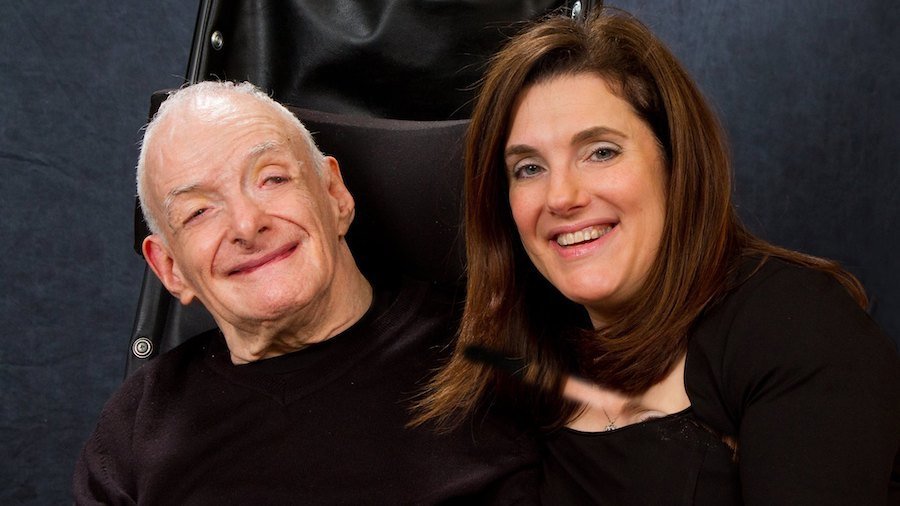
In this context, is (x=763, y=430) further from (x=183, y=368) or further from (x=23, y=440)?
(x=23, y=440)

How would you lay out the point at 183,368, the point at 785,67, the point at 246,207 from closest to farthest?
1. the point at 246,207
2. the point at 183,368
3. the point at 785,67

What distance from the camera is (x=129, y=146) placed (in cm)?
274

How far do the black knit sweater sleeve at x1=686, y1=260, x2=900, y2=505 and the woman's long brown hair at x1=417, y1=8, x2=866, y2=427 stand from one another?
0.08 metres

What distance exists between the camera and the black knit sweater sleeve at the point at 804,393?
108 cm

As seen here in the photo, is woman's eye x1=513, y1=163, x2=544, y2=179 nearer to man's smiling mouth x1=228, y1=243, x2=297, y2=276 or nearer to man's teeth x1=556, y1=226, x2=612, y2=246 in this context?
man's teeth x1=556, y1=226, x2=612, y2=246

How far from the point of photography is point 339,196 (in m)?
1.69

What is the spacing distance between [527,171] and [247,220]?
43 cm

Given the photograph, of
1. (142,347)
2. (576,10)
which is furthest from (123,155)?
(576,10)

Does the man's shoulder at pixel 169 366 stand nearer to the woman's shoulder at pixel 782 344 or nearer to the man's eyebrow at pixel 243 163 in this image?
the man's eyebrow at pixel 243 163

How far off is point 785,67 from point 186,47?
1604 millimetres

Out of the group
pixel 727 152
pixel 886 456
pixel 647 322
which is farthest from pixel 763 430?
pixel 727 152

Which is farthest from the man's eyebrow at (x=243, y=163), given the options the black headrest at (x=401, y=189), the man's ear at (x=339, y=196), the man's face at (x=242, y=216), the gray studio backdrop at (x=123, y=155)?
the gray studio backdrop at (x=123, y=155)

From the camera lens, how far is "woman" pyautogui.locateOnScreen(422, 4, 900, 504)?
1.11 metres

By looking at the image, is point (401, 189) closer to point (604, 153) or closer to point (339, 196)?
point (339, 196)
